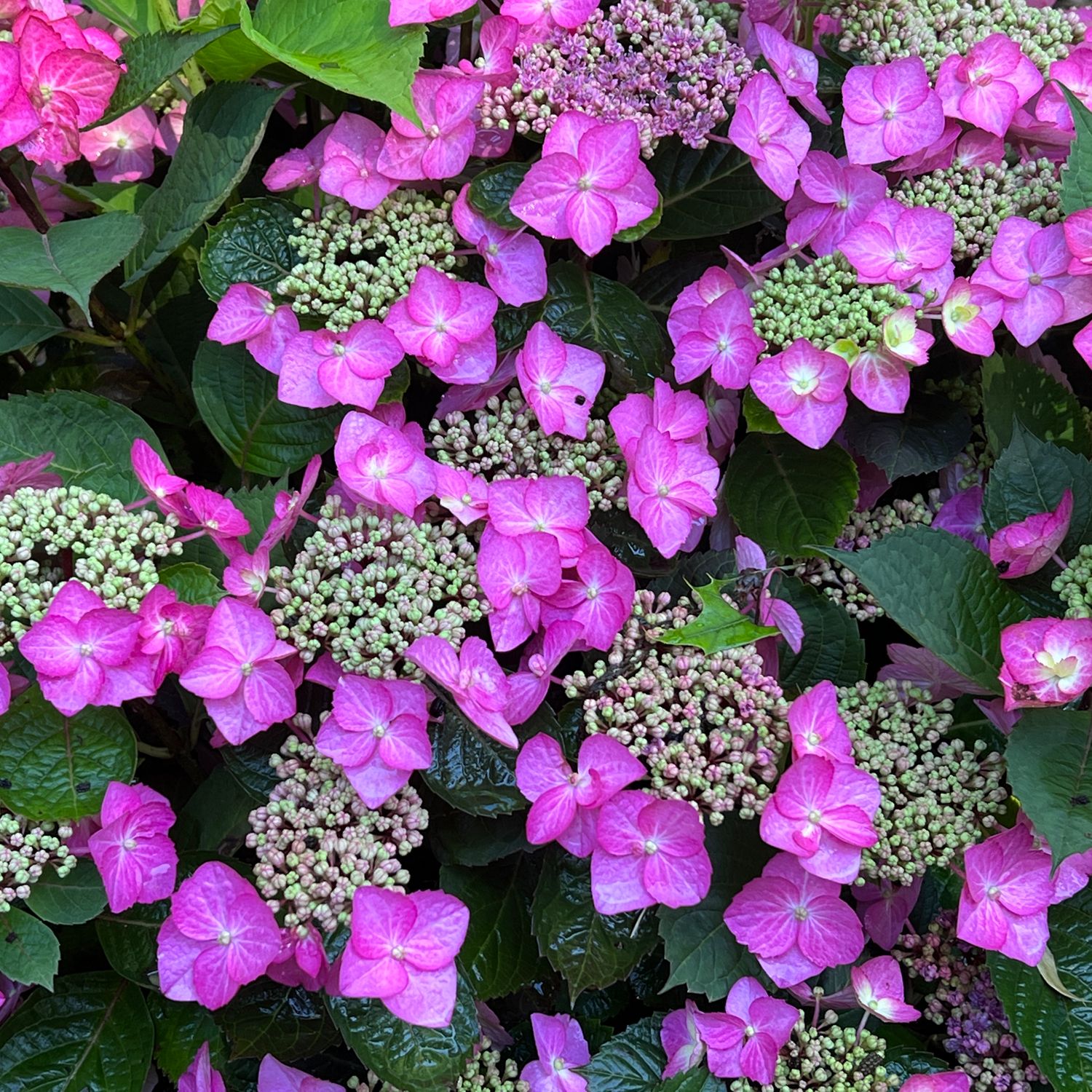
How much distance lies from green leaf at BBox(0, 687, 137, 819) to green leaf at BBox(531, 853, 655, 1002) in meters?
0.28

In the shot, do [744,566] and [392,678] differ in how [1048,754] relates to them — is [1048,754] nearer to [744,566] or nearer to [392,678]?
[744,566]

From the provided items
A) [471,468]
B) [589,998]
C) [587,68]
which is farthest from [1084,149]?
[589,998]

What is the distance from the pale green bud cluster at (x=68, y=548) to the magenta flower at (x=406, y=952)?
24 centimetres

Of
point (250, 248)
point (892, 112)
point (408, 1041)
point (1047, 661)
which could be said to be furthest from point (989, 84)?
point (408, 1041)

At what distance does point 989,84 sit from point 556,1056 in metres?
0.77

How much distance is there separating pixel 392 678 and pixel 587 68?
448 mm

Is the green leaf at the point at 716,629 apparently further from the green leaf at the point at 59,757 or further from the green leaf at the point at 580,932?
the green leaf at the point at 59,757

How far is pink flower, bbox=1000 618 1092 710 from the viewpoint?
27.2 inches

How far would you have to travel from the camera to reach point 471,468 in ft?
2.61

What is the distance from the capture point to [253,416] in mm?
880

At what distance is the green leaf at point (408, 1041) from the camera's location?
2.33 ft

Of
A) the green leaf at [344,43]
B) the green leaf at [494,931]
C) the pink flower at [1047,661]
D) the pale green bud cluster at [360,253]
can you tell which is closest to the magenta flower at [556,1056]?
the green leaf at [494,931]

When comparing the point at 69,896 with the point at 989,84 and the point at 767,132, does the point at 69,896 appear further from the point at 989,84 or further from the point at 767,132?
the point at 989,84

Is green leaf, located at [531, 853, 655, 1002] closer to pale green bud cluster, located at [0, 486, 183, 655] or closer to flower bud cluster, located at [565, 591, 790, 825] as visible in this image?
flower bud cluster, located at [565, 591, 790, 825]
